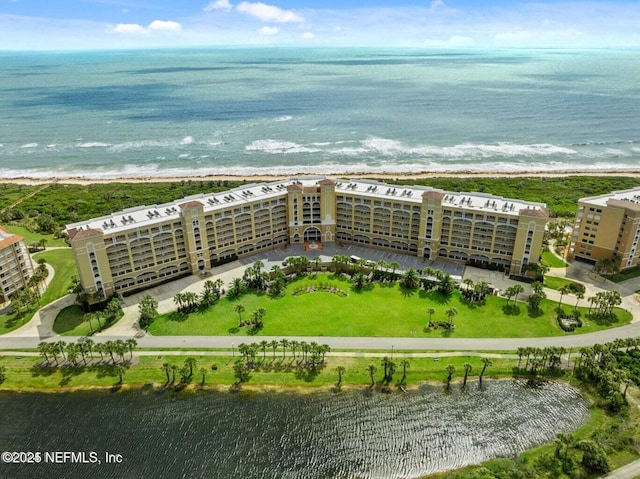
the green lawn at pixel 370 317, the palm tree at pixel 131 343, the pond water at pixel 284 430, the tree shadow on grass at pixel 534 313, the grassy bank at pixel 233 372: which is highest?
the palm tree at pixel 131 343

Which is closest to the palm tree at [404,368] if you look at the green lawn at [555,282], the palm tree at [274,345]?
the palm tree at [274,345]

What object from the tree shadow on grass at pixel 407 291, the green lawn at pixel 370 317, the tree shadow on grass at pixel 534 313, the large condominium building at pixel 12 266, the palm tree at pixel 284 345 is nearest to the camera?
the palm tree at pixel 284 345

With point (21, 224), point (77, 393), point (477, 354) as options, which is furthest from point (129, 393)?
point (21, 224)

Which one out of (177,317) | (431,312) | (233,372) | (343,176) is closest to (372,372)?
(431,312)

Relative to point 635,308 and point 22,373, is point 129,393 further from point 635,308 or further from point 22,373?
point 635,308

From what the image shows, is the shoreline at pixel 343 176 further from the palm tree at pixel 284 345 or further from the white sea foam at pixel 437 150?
the palm tree at pixel 284 345

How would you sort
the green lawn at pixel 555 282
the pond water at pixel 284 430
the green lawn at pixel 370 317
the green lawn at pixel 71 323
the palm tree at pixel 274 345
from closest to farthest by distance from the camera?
the pond water at pixel 284 430, the palm tree at pixel 274 345, the green lawn at pixel 370 317, the green lawn at pixel 71 323, the green lawn at pixel 555 282
